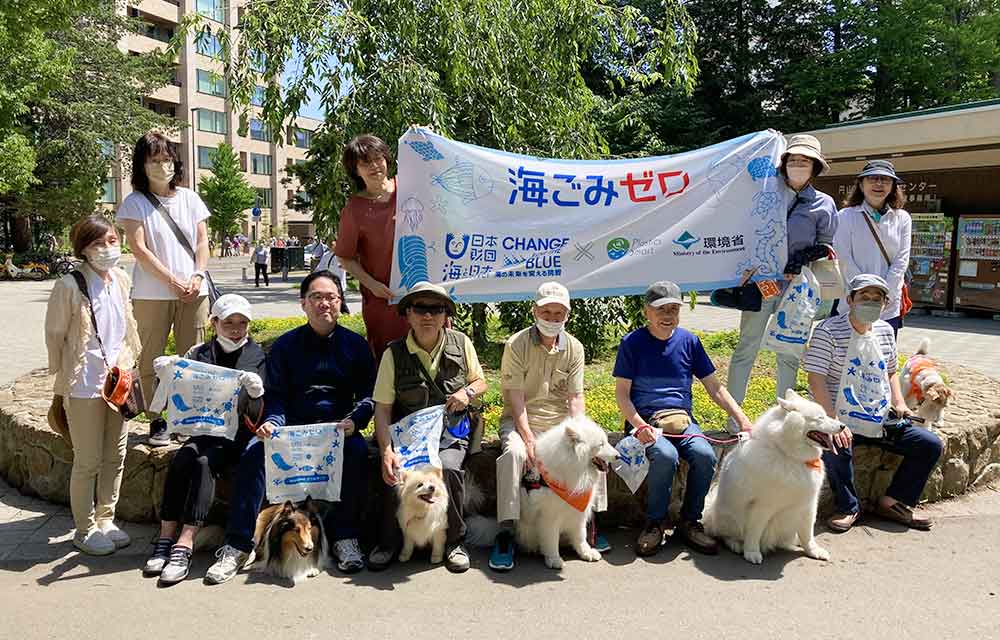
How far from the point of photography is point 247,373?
14.4ft

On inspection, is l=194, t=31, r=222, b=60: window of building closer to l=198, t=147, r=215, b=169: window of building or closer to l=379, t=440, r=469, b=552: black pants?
l=379, t=440, r=469, b=552: black pants

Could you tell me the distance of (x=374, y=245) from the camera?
5.22m

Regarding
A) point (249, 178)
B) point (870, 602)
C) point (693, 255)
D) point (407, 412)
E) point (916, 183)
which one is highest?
point (249, 178)

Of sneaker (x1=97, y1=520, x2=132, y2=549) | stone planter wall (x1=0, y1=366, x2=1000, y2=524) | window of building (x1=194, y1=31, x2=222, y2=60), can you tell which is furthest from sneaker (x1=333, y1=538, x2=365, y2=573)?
window of building (x1=194, y1=31, x2=222, y2=60)

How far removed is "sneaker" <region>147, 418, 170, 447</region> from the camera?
16.3 ft

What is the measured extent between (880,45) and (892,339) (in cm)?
→ 2536

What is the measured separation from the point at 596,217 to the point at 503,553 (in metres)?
2.64

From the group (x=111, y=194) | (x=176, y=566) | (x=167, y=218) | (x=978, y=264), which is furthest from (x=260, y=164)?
(x=176, y=566)

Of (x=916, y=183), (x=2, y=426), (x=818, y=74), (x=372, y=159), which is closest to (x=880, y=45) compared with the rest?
(x=818, y=74)

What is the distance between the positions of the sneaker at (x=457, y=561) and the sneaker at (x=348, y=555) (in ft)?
1.61

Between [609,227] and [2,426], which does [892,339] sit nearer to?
[609,227]

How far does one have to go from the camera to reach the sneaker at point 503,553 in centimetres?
425

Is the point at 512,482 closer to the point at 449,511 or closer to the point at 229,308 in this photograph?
the point at 449,511

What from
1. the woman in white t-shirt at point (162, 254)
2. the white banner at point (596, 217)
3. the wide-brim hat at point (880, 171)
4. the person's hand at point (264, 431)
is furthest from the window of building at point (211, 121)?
the wide-brim hat at point (880, 171)
